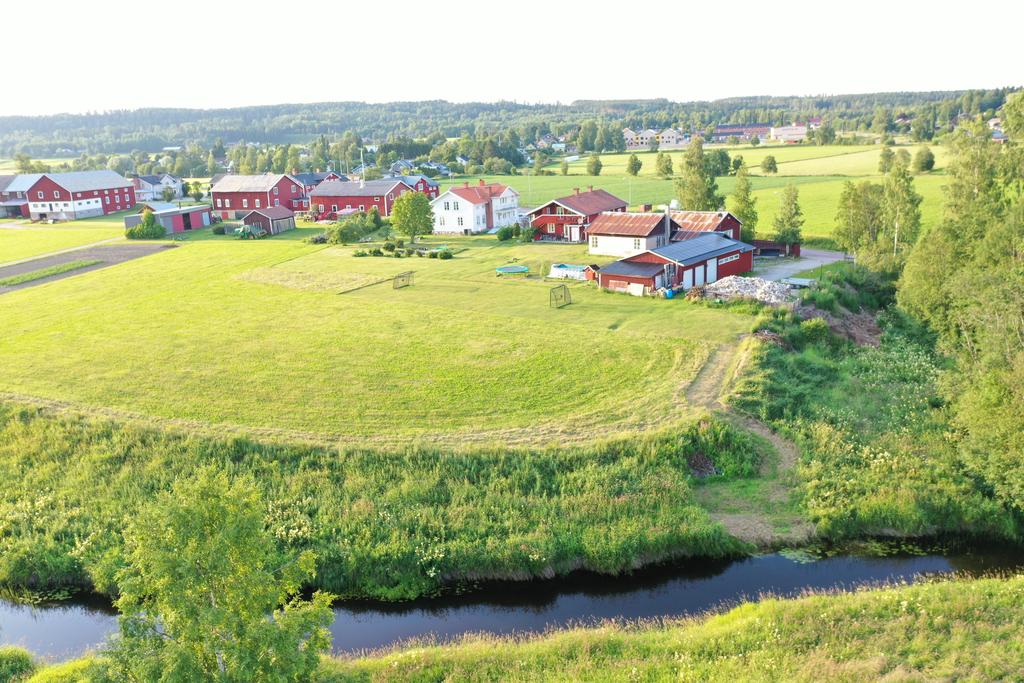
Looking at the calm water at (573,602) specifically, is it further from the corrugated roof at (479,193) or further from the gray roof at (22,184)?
the gray roof at (22,184)

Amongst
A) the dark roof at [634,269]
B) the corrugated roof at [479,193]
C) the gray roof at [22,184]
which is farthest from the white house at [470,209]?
the gray roof at [22,184]

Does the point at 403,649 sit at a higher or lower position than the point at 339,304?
lower

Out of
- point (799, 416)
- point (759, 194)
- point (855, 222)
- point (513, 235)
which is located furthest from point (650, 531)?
point (759, 194)

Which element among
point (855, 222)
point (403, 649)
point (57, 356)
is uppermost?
point (855, 222)

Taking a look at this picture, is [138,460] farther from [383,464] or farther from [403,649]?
[403,649]

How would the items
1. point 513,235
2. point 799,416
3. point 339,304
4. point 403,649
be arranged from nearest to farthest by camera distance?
point 403,649 → point 799,416 → point 339,304 → point 513,235

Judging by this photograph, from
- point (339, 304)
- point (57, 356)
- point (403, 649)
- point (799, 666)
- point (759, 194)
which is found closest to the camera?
point (799, 666)

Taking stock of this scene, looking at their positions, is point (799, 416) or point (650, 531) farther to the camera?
point (799, 416)
